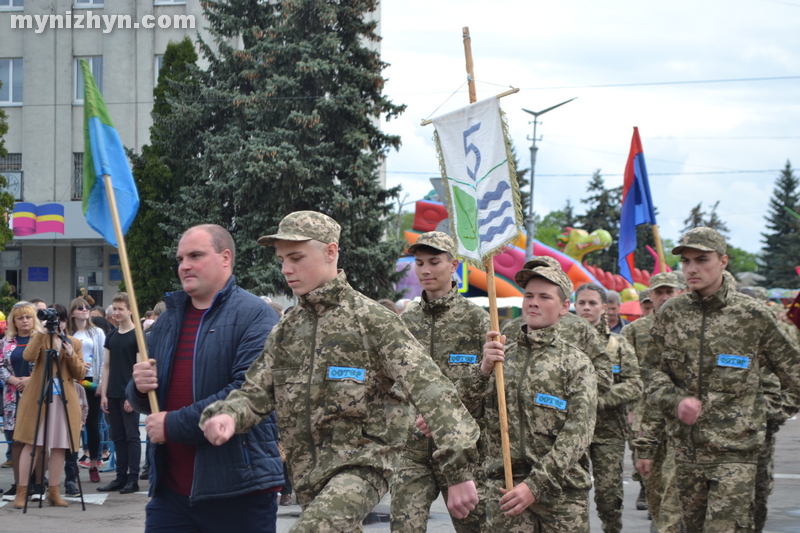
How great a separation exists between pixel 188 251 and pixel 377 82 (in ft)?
79.4

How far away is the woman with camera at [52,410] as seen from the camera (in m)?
9.81

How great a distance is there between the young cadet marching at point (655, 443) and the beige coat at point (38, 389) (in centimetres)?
579

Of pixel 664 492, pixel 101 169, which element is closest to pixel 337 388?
pixel 101 169

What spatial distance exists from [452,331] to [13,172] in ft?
110

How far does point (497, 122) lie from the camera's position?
5.78 m

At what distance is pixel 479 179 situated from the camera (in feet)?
19.2

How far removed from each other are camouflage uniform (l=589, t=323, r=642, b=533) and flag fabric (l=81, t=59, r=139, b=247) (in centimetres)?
423

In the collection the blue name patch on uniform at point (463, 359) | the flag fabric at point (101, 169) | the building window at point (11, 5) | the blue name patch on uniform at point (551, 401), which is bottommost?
the blue name patch on uniform at point (551, 401)

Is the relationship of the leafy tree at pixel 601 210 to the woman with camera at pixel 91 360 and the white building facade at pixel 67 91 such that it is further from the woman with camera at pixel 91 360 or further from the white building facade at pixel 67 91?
the woman with camera at pixel 91 360

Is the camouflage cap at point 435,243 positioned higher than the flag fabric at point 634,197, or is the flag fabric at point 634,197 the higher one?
the flag fabric at point 634,197

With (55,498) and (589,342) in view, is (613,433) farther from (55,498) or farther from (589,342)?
(55,498)

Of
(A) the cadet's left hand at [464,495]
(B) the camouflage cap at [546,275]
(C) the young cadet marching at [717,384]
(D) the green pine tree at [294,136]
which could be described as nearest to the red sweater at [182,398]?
(A) the cadet's left hand at [464,495]

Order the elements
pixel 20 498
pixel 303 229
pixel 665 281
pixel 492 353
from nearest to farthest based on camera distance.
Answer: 1. pixel 303 229
2. pixel 492 353
3. pixel 665 281
4. pixel 20 498

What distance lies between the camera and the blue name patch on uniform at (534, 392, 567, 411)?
5094 mm
